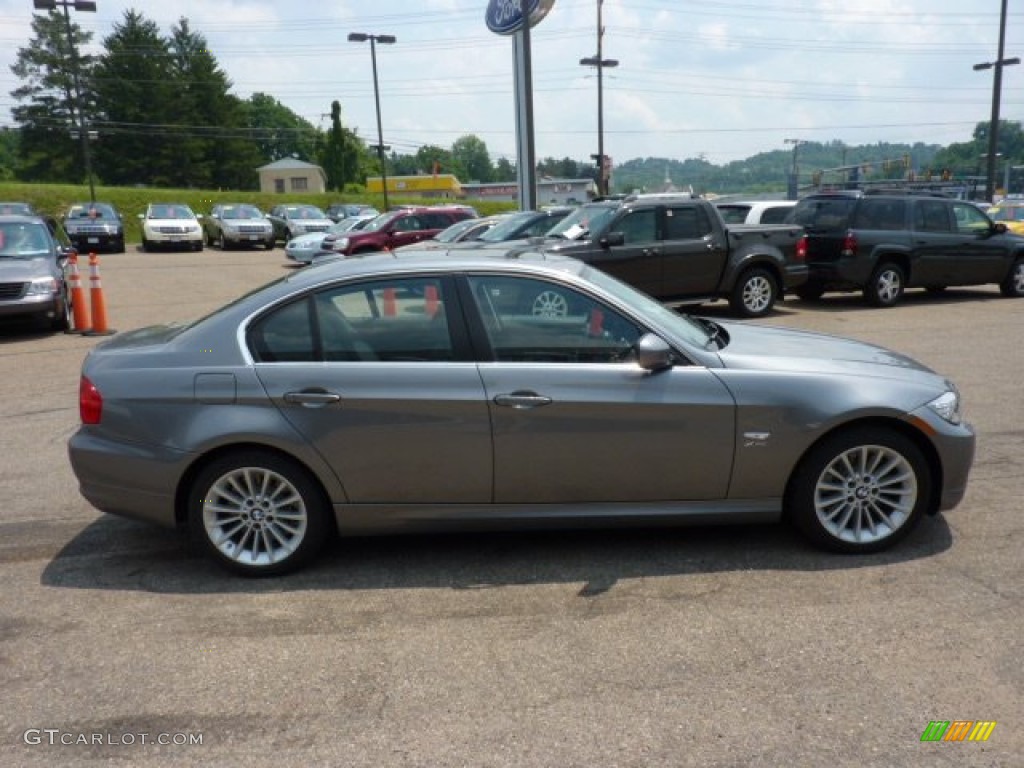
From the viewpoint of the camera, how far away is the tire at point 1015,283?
1547cm

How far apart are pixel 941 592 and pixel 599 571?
1.58 m

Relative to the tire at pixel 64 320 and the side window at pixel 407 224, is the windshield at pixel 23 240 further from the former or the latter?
the side window at pixel 407 224

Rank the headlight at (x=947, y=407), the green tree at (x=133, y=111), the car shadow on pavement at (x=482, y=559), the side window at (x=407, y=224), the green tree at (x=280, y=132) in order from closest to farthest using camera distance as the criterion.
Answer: the car shadow on pavement at (x=482, y=559)
the headlight at (x=947, y=407)
the side window at (x=407, y=224)
the green tree at (x=133, y=111)
the green tree at (x=280, y=132)

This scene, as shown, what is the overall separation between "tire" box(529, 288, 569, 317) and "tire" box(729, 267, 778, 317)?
9266 millimetres

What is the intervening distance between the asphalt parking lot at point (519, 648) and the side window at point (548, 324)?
108 cm

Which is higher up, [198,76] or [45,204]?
[198,76]

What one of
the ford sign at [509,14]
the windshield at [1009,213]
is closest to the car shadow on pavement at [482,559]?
the ford sign at [509,14]

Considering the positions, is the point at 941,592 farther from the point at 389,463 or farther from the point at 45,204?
the point at 45,204

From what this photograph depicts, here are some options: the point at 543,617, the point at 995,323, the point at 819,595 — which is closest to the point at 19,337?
the point at 543,617

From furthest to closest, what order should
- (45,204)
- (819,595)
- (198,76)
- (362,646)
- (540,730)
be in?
(198,76) → (45,204) → (819,595) → (362,646) → (540,730)

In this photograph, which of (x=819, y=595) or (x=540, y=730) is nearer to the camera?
(x=540, y=730)

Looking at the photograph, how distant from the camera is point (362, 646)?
366 cm

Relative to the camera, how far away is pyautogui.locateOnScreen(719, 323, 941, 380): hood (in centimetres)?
438

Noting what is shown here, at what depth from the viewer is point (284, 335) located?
4328 millimetres
